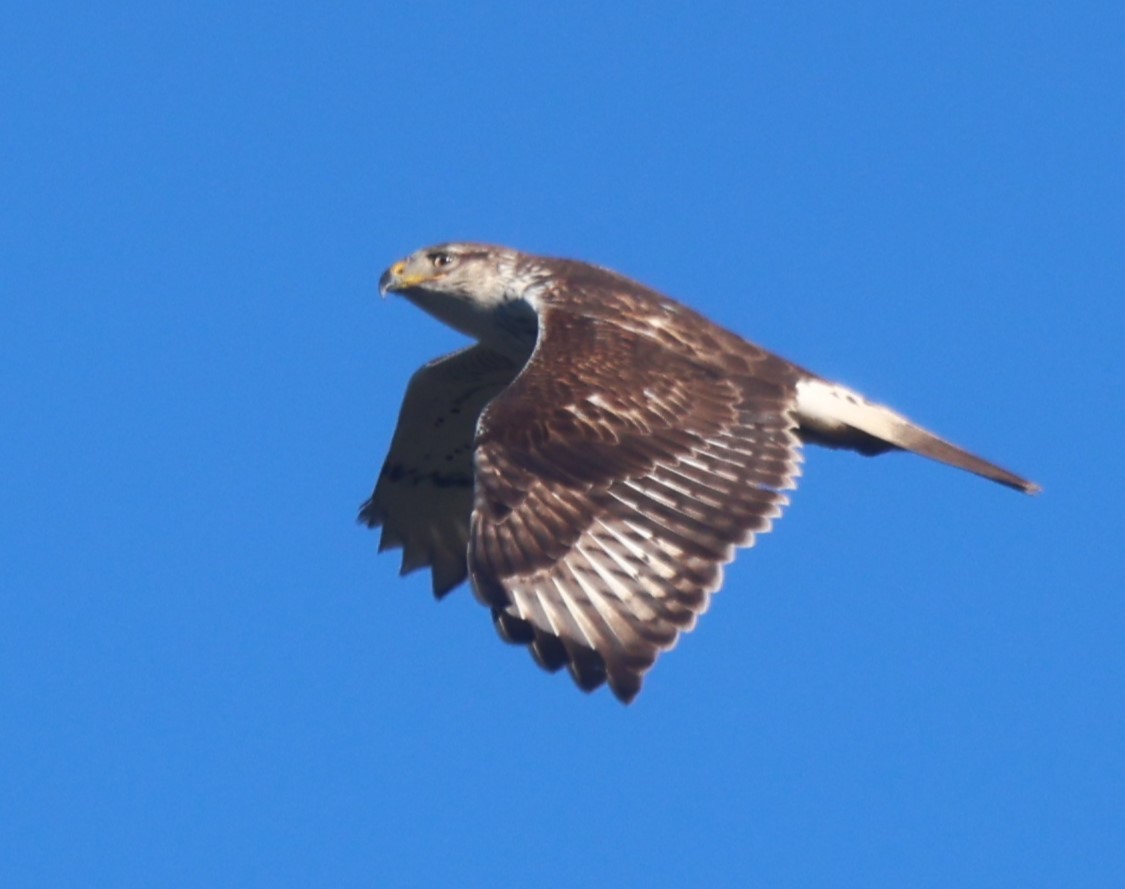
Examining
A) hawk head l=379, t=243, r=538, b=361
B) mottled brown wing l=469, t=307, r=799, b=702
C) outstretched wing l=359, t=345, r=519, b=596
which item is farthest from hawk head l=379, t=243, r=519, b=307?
mottled brown wing l=469, t=307, r=799, b=702

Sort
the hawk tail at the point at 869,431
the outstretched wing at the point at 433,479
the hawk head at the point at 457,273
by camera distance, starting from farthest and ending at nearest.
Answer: the outstretched wing at the point at 433,479 < the hawk head at the point at 457,273 < the hawk tail at the point at 869,431

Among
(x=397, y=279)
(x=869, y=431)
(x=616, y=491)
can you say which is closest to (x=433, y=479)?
(x=397, y=279)

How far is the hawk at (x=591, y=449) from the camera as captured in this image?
830 centimetres

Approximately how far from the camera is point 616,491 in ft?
28.9

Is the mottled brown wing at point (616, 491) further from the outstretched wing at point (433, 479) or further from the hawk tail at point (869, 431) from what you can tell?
the outstretched wing at point (433, 479)

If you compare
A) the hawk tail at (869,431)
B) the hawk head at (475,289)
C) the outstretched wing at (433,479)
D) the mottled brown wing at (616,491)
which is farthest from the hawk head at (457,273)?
the hawk tail at (869,431)

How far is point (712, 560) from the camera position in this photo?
27.9 feet

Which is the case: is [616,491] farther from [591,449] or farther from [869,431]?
[869,431]

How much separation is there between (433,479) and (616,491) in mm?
2696

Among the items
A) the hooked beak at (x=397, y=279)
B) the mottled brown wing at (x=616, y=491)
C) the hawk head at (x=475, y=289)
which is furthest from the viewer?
the hooked beak at (x=397, y=279)

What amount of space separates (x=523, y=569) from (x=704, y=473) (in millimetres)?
1034

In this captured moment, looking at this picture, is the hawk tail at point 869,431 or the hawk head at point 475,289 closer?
the hawk tail at point 869,431

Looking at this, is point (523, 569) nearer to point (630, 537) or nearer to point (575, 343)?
point (630, 537)

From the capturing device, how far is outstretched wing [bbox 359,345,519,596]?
36.6ft
